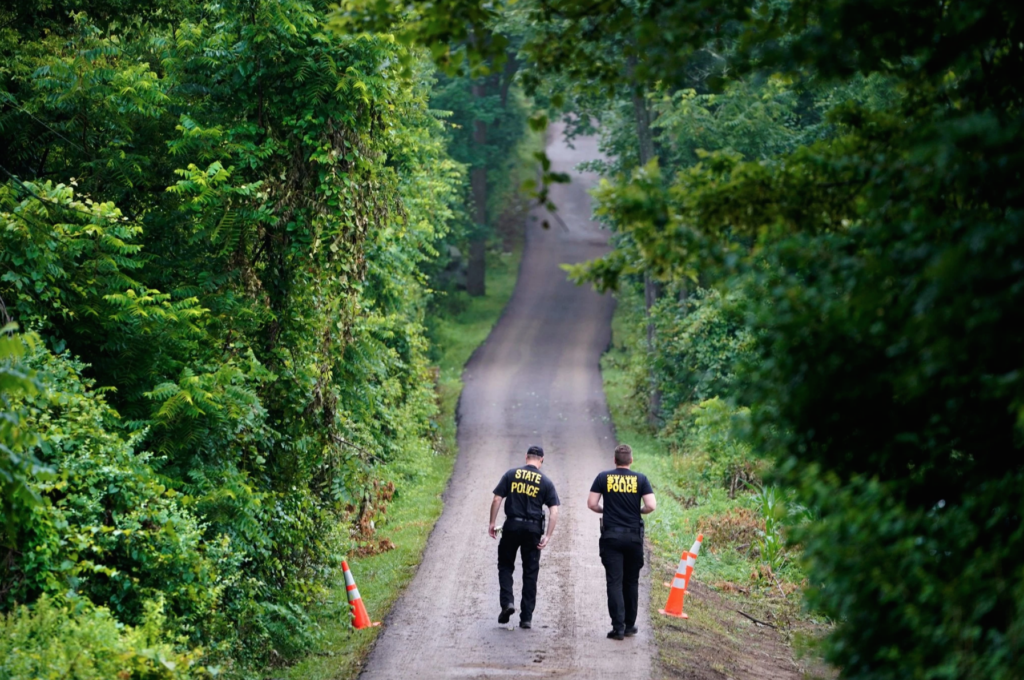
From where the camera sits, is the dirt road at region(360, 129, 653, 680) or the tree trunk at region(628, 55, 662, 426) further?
the tree trunk at region(628, 55, 662, 426)

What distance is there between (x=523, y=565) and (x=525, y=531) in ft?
1.31

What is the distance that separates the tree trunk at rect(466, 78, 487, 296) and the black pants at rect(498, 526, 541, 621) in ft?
90.9

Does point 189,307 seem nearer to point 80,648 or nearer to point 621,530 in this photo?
point 80,648

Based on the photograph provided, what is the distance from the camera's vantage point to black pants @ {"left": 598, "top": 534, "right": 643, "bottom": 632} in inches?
430

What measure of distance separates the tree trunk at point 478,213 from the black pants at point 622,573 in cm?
2814

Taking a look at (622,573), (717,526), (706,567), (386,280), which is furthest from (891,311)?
(386,280)

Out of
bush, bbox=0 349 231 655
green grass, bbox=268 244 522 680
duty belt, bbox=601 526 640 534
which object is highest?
bush, bbox=0 349 231 655

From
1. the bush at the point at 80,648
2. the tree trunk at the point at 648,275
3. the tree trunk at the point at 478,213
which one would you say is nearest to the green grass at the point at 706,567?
the tree trunk at the point at 648,275

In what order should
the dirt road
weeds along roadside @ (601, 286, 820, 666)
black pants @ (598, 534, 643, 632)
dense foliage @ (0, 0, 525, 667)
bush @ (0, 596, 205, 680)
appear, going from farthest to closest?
weeds along roadside @ (601, 286, 820, 666)
black pants @ (598, 534, 643, 632)
the dirt road
dense foliage @ (0, 0, 525, 667)
bush @ (0, 596, 205, 680)

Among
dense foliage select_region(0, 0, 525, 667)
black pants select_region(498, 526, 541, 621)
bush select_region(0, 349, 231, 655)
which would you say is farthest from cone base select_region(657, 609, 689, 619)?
bush select_region(0, 349, 231, 655)

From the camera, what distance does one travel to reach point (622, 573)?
36.1ft

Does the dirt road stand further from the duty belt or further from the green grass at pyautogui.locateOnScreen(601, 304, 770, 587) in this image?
the duty belt

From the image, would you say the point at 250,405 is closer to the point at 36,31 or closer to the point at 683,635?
the point at 683,635

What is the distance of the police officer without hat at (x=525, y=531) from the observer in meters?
11.3
